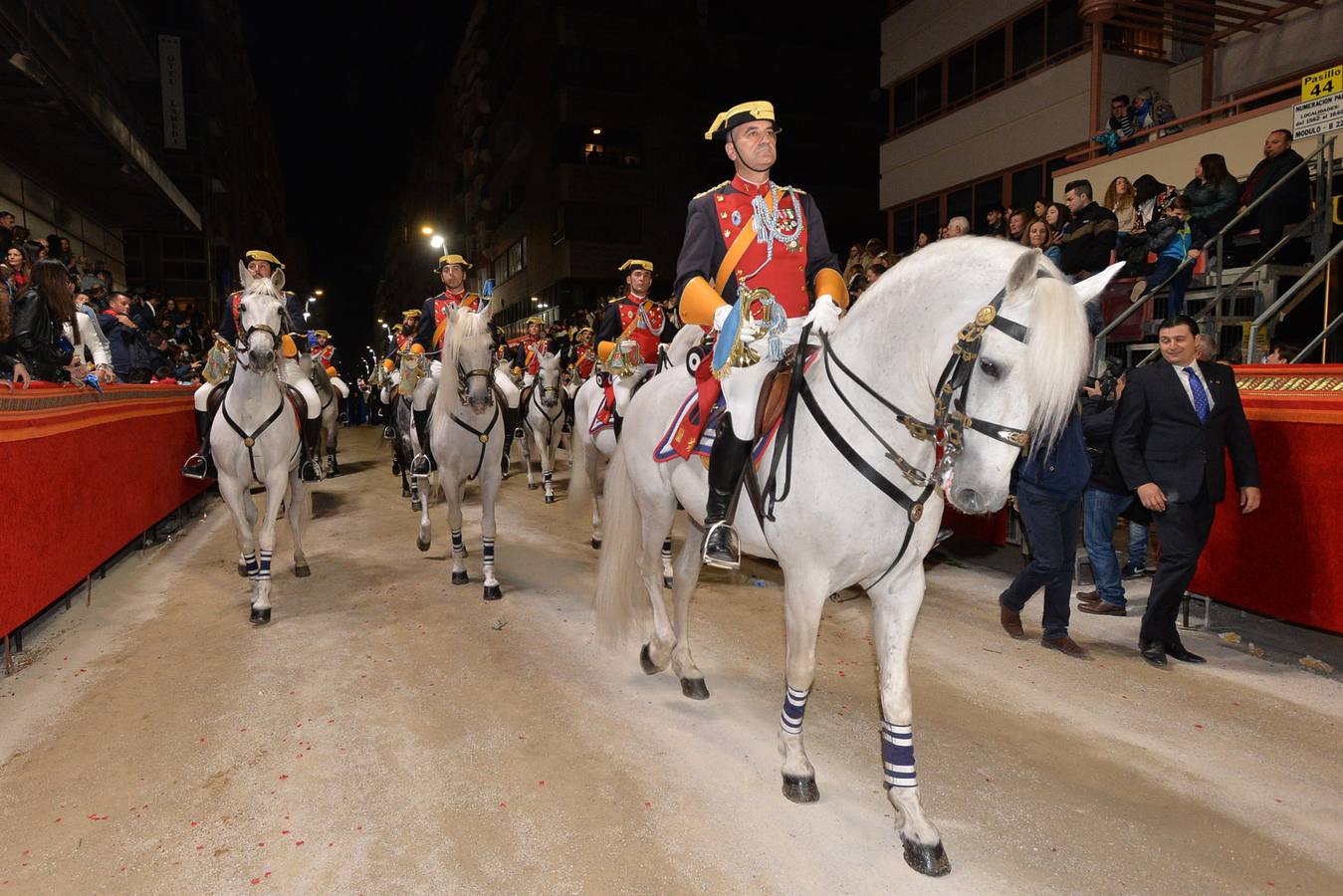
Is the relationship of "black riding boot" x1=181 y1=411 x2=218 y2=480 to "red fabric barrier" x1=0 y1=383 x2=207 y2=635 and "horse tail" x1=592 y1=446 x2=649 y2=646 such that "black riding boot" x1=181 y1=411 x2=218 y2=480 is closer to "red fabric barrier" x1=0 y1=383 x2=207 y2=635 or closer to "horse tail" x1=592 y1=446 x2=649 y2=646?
"red fabric barrier" x1=0 y1=383 x2=207 y2=635

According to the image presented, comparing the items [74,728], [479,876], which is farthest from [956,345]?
[74,728]

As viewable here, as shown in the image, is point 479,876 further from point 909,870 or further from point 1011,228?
point 1011,228

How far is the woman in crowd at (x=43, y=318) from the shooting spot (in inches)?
263

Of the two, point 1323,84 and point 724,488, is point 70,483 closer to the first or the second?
point 724,488

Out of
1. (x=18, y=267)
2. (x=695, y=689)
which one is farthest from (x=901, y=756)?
(x=18, y=267)

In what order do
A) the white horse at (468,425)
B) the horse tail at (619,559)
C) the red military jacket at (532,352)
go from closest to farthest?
the horse tail at (619,559)
the white horse at (468,425)
the red military jacket at (532,352)

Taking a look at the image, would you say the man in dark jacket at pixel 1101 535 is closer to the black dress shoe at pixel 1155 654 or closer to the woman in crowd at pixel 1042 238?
the black dress shoe at pixel 1155 654

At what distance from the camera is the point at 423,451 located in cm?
805

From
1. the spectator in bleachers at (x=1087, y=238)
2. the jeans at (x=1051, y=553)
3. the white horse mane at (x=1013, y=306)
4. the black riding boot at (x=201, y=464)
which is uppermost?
the spectator in bleachers at (x=1087, y=238)

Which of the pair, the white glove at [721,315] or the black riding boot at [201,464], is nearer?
the white glove at [721,315]

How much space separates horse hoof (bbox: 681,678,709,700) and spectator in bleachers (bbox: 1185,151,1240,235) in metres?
9.49

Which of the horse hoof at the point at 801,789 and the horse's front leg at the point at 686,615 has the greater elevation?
the horse's front leg at the point at 686,615

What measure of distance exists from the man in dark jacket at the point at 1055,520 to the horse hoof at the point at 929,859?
297 centimetres

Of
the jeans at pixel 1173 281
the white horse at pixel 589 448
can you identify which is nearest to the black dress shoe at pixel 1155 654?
the white horse at pixel 589 448
